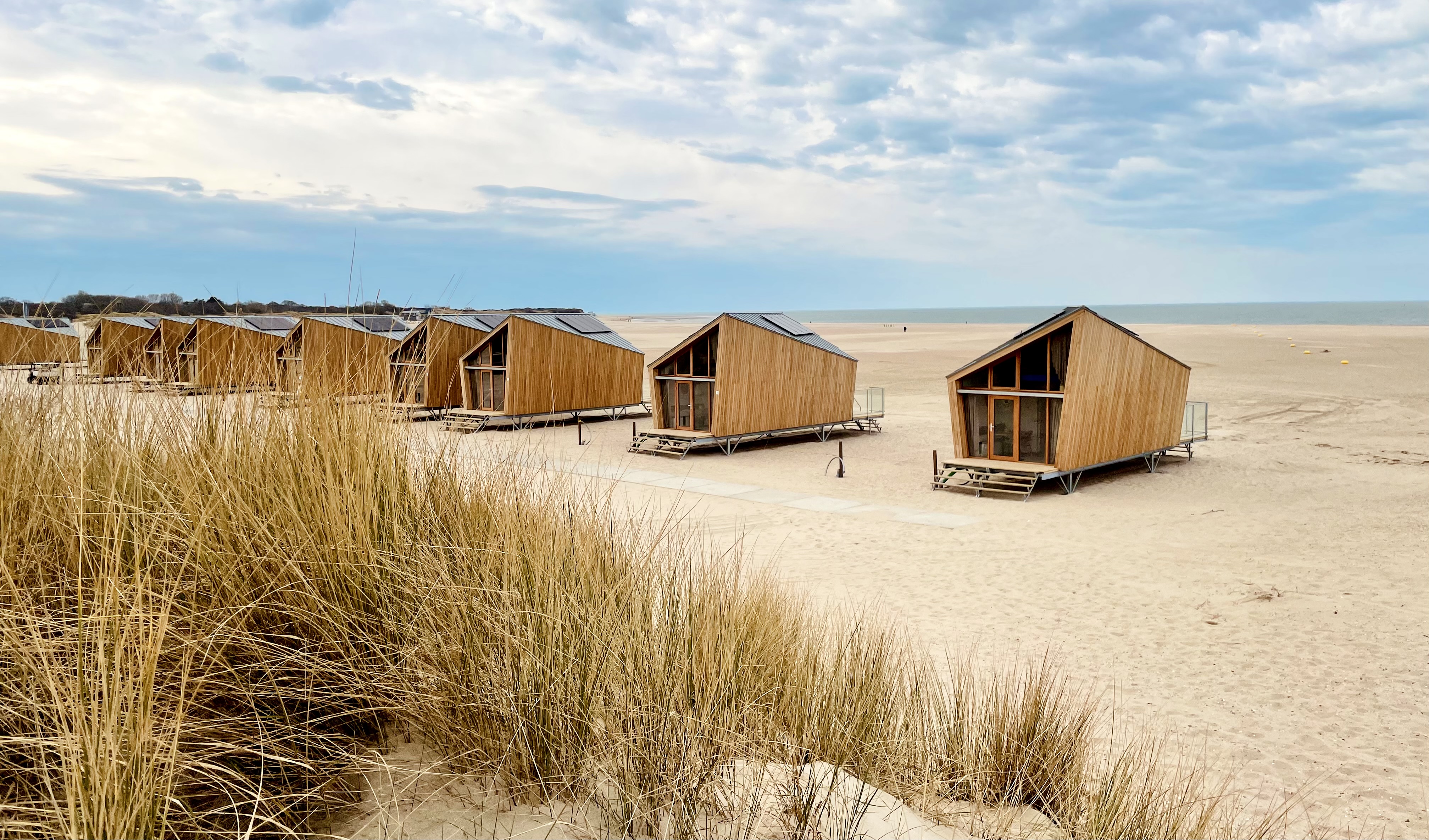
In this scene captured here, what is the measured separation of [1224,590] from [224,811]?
9428mm

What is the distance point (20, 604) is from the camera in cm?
270

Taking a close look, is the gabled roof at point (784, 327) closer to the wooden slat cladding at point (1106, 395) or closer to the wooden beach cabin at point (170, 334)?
the wooden slat cladding at point (1106, 395)

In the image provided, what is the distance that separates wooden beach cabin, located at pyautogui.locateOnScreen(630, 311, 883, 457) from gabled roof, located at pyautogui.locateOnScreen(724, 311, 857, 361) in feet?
0.11

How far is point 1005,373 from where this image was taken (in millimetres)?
15672

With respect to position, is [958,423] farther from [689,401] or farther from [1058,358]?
[689,401]

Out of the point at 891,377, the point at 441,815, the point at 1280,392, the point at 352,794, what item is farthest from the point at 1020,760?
the point at 891,377

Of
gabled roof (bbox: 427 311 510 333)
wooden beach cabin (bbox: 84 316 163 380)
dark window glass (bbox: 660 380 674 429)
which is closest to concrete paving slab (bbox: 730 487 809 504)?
dark window glass (bbox: 660 380 674 429)

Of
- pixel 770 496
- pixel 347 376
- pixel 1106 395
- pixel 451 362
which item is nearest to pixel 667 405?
pixel 770 496

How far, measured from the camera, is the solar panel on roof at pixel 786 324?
69.6 ft

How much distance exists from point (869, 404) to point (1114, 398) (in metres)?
7.74

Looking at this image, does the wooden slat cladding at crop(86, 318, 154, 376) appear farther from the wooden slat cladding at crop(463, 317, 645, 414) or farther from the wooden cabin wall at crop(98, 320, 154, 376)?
the wooden slat cladding at crop(463, 317, 645, 414)

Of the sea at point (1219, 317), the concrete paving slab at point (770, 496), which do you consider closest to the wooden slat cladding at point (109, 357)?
the concrete paving slab at point (770, 496)

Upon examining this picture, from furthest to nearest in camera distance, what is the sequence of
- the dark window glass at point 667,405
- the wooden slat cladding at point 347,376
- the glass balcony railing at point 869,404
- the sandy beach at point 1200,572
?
1. the glass balcony railing at point 869,404
2. the dark window glass at point 667,405
3. the sandy beach at point 1200,572
4. the wooden slat cladding at point 347,376

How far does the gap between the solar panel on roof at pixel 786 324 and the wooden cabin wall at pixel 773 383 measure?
521 millimetres
